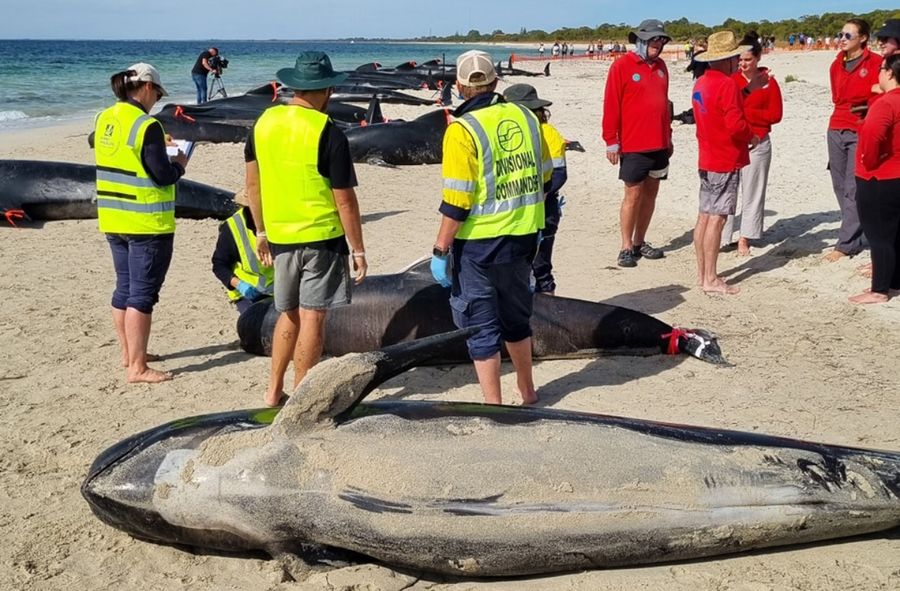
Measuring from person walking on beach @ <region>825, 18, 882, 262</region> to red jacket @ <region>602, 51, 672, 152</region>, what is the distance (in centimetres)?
169

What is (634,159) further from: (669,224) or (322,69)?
(322,69)

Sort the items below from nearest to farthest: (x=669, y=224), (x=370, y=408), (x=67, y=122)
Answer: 1. (x=370, y=408)
2. (x=669, y=224)
3. (x=67, y=122)

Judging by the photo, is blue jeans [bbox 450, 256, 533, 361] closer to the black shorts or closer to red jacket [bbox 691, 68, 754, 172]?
red jacket [bbox 691, 68, 754, 172]

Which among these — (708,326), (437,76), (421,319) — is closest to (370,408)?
(421,319)

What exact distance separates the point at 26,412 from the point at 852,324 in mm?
5958

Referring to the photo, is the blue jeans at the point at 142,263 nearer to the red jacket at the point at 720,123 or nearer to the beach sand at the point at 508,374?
the beach sand at the point at 508,374

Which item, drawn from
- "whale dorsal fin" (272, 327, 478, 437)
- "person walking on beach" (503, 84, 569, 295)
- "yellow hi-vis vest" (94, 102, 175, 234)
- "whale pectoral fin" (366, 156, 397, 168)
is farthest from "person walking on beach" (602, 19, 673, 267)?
"whale pectoral fin" (366, 156, 397, 168)

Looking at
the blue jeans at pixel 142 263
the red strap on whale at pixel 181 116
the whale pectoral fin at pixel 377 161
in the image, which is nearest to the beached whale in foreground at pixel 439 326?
the blue jeans at pixel 142 263

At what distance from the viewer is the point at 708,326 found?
686 centimetres

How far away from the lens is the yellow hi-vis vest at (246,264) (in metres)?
6.54

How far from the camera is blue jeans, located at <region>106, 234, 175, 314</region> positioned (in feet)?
18.4

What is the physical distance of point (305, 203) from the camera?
4.84m

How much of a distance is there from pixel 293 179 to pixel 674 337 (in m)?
2.99

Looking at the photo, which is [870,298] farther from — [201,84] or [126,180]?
[201,84]
